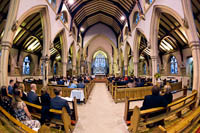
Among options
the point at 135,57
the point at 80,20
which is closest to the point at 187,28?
the point at 135,57

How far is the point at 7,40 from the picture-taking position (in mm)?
4359

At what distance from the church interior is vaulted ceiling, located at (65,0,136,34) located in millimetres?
153

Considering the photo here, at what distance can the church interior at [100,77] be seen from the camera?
2.06 m

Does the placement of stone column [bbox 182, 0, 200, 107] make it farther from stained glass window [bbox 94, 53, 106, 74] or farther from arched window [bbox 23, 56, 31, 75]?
stained glass window [bbox 94, 53, 106, 74]

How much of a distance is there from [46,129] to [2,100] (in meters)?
1.77

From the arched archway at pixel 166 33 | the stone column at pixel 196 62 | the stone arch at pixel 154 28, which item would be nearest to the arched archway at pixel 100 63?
the arched archway at pixel 166 33

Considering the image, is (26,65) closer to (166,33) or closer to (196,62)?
(196,62)

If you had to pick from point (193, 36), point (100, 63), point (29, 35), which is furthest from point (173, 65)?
point (29, 35)

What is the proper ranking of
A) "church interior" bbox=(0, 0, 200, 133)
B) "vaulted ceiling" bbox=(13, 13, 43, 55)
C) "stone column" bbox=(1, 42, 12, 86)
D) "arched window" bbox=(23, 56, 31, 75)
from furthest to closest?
"arched window" bbox=(23, 56, 31, 75)
"vaulted ceiling" bbox=(13, 13, 43, 55)
"stone column" bbox=(1, 42, 12, 86)
"church interior" bbox=(0, 0, 200, 133)

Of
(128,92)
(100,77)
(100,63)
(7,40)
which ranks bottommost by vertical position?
(128,92)

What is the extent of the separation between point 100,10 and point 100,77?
11.0 metres

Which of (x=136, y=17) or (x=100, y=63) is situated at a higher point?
(x=136, y=17)

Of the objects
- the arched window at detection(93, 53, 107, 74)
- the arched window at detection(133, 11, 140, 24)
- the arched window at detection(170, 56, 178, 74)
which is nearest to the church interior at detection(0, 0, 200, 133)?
the arched window at detection(133, 11, 140, 24)

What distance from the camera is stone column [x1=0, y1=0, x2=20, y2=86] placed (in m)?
4.23
